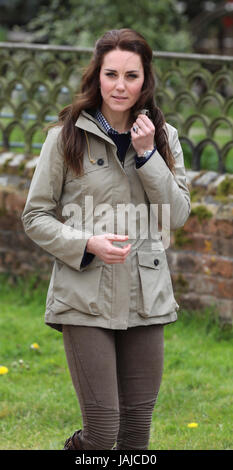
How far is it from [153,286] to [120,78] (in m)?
0.79

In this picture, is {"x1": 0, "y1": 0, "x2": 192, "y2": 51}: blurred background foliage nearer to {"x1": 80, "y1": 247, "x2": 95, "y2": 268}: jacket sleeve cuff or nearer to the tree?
the tree

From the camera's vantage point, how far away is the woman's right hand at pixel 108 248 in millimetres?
3047

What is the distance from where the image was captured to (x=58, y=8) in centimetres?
1356

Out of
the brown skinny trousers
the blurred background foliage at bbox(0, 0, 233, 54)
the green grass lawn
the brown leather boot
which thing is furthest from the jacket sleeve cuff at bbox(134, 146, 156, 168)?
the blurred background foliage at bbox(0, 0, 233, 54)

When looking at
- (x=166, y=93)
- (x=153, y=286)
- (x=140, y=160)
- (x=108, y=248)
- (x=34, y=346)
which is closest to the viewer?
(x=108, y=248)

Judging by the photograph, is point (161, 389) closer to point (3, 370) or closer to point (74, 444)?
point (3, 370)

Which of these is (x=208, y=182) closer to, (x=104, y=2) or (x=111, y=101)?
(x=111, y=101)

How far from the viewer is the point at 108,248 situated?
3061 mm

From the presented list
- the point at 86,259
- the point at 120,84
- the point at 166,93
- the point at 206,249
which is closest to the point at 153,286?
the point at 86,259

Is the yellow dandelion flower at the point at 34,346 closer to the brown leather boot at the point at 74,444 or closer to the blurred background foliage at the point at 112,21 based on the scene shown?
the brown leather boot at the point at 74,444

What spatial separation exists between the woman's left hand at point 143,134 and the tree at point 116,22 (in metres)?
8.56

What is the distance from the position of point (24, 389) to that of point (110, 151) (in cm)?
224

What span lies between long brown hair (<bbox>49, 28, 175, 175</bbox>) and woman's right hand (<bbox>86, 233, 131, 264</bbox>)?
0.28m

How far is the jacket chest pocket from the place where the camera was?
3.26 m
